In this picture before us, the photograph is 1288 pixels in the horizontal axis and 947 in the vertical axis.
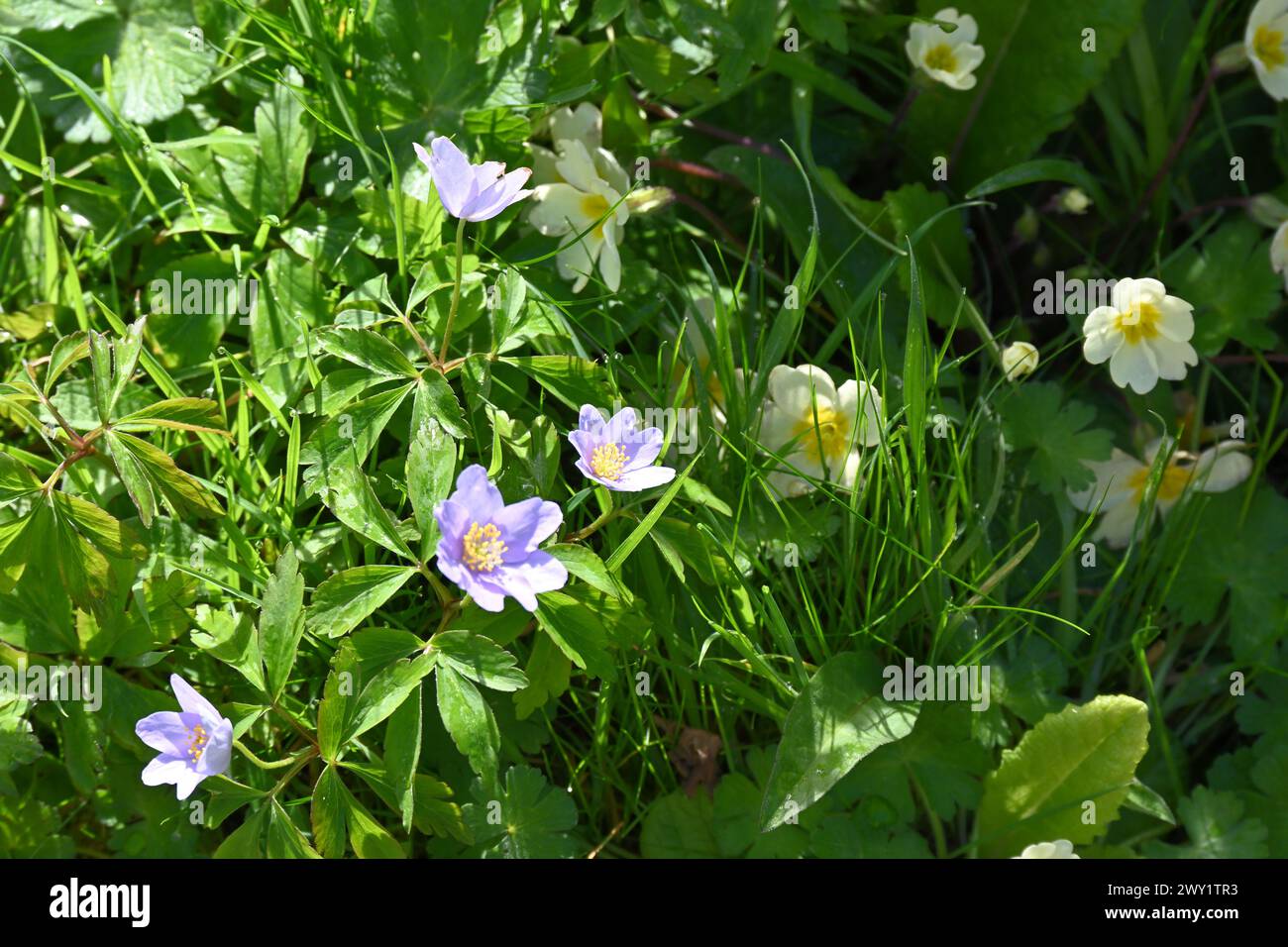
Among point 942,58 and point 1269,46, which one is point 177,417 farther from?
point 1269,46

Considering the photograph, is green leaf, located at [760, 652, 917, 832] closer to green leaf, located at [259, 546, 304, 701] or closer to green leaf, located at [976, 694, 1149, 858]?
green leaf, located at [976, 694, 1149, 858]

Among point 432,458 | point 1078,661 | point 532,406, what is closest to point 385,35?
point 532,406

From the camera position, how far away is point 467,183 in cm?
164

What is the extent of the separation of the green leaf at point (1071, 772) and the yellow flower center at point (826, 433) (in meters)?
0.58

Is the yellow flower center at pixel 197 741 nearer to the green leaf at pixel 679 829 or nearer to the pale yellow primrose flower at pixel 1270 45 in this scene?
the green leaf at pixel 679 829

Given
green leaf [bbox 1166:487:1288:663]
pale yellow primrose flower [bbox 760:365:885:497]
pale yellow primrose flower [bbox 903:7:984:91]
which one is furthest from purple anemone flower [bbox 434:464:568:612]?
pale yellow primrose flower [bbox 903:7:984:91]

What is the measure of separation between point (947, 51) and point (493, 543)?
5.09ft

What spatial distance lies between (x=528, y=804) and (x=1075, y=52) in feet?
A: 6.08

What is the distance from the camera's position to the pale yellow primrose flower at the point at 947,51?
237cm

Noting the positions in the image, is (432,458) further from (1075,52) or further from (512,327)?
(1075,52)

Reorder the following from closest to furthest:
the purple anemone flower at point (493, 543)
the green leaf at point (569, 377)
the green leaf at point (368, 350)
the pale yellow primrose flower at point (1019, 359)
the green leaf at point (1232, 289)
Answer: the purple anemone flower at point (493, 543) → the green leaf at point (368, 350) → the green leaf at point (569, 377) → the pale yellow primrose flower at point (1019, 359) → the green leaf at point (1232, 289)

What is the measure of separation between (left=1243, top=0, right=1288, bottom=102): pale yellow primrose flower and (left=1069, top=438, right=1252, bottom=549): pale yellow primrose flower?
28.9 inches

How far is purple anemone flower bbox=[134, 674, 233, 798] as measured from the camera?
154 centimetres

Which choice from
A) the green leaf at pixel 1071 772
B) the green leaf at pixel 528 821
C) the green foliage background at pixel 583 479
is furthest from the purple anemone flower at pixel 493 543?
the green leaf at pixel 1071 772
